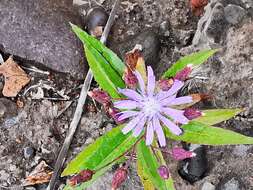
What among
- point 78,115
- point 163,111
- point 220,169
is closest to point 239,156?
point 220,169

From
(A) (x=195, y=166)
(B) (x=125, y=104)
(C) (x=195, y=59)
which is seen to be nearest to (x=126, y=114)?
(B) (x=125, y=104)

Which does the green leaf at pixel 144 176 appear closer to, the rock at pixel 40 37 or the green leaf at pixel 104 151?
the green leaf at pixel 104 151

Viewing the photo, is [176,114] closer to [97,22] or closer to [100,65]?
[100,65]

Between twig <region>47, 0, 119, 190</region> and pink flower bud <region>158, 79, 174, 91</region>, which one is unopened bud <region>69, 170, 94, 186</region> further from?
twig <region>47, 0, 119, 190</region>

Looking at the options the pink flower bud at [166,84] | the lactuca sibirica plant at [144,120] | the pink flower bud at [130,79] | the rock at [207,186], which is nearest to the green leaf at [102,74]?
the lactuca sibirica plant at [144,120]

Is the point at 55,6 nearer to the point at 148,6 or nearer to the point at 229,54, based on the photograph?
the point at 148,6
